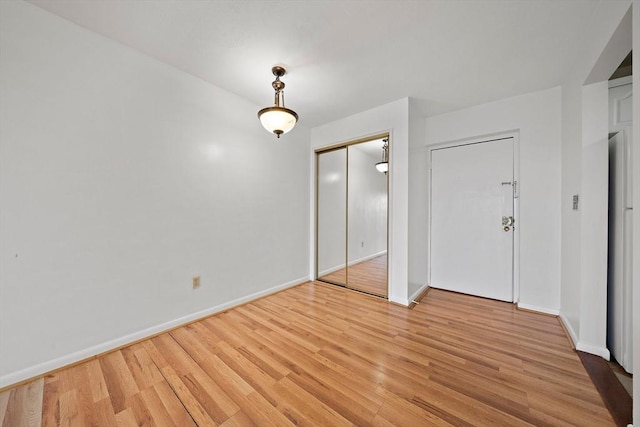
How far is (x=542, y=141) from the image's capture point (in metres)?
2.55

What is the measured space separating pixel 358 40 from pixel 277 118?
0.92m

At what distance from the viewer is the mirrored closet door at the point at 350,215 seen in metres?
3.56

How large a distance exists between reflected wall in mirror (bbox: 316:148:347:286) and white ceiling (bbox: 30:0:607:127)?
124cm

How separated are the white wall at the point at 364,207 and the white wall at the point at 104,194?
1.66 metres

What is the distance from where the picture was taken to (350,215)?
366 cm

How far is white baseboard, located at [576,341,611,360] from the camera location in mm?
1717

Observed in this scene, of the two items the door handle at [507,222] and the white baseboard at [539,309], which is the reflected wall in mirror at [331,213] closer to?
the door handle at [507,222]

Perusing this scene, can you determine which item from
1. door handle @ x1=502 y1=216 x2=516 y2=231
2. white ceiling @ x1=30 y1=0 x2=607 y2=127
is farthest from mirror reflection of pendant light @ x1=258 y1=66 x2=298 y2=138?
door handle @ x1=502 y1=216 x2=516 y2=231

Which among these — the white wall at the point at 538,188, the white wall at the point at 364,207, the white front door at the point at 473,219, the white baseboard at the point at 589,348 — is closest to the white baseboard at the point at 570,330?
the white baseboard at the point at 589,348

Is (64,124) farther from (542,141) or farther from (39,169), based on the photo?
(542,141)

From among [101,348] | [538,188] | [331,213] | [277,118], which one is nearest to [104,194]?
[101,348]

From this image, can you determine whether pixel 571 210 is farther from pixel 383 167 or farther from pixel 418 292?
pixel 383 167

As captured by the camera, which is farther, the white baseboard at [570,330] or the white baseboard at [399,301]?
the white baseboard at [399,301]

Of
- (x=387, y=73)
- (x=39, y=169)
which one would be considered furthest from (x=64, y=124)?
(x=387, y=73)
